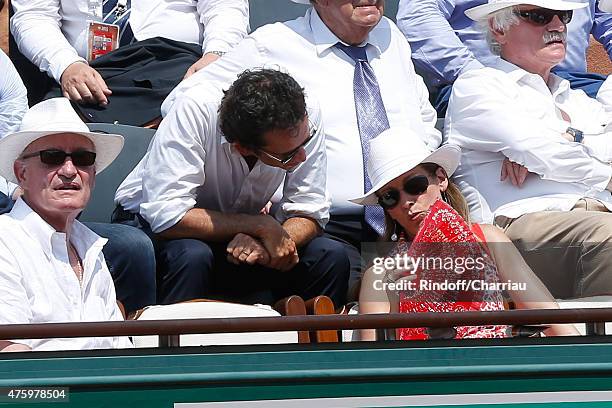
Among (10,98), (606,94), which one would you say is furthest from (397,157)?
Result: (10,98)

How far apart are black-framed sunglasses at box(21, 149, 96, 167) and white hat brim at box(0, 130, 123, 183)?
3cm

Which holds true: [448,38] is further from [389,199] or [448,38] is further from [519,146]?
[389,199]

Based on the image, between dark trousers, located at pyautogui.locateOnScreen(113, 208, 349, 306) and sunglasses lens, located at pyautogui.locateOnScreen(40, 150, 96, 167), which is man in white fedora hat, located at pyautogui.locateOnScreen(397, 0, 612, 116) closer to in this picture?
dark trousers, located at pyautogui.locateOnScreen(113, 208, 349, 306)

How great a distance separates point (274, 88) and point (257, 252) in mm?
426

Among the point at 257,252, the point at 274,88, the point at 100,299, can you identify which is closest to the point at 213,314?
the point at 100,299

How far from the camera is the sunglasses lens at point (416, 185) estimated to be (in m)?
3.21

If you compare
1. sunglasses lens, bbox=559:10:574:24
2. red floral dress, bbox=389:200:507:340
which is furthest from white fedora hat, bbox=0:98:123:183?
sunglasses lens, bbox=559:10:574:24

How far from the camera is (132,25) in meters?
4.34

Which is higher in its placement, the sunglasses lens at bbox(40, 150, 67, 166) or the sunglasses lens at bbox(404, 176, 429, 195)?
the sunglasses lens at bbox(40, 150, 67, 166)

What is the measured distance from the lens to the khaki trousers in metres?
2.78

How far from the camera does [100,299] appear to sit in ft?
9.48

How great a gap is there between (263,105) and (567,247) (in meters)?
0.89

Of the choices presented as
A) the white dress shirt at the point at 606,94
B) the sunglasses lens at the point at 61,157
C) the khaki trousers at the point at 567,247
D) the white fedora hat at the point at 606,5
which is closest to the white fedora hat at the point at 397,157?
the khaki trousers at the point at 567,247

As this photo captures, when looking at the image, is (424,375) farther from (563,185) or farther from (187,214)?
(563,185)
